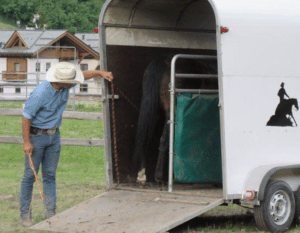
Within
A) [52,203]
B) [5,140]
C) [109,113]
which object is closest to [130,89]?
[109,113]

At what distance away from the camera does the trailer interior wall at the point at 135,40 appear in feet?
23.9

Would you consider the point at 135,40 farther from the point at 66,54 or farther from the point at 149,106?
the point at 66,54

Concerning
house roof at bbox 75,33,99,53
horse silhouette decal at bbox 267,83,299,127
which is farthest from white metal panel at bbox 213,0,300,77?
house roof at bbox 75,33,99,53

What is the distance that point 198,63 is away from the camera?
756 cm

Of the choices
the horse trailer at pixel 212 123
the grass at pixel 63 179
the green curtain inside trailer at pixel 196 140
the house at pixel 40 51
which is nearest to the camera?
the horse trailer at pixel 212 123

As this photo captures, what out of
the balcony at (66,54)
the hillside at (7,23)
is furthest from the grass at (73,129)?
the hillside at (7,23)

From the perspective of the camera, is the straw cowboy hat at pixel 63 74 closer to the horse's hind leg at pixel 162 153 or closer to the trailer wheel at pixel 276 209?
the horse's hind leg at pixel 162 153

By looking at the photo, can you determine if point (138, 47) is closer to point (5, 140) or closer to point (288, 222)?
point (288, 222)

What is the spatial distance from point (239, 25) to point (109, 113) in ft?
6.23

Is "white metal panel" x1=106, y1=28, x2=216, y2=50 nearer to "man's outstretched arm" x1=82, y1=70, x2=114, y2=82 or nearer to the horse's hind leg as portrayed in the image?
"man's outstretched arm" x1=82, y1=70, x2=114, y2=82

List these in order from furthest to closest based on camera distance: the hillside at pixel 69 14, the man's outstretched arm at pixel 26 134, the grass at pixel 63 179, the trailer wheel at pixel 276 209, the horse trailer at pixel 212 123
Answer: the hillside at pixel 69 14 < the grass at pixel 63 179 < the man's outstretched arm at pixel 26 134 < the trailer wheel at pixel 276 209 < the horse trailer at pixel 212 123

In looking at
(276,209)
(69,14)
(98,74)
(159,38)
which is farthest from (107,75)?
(69,14)

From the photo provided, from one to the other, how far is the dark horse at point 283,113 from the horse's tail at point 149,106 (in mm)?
1292

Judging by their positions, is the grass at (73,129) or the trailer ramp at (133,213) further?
the grass at (73,129)
